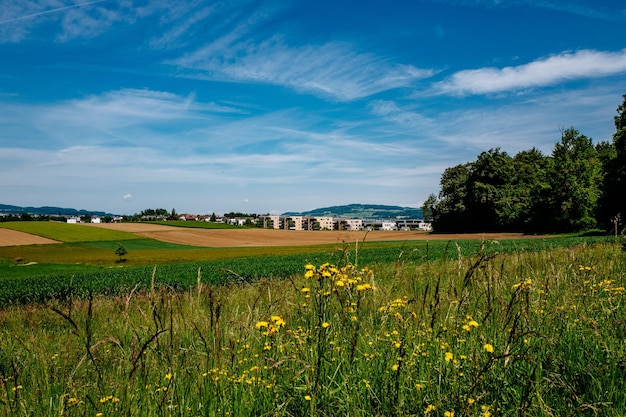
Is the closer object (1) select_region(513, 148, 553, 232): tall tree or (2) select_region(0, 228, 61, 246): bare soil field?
(2) select_region(0, 228, 61, 246): bare soil field

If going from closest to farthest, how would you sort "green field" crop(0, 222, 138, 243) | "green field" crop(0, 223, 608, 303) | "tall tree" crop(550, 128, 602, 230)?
"green field" crop(0, 223, 608, 303) → "tall tree" crop(550, 128, 602, 230) → "green field" crop(0, 222, 138, 243)

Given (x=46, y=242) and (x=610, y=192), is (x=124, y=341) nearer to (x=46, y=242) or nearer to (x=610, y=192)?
(x=610, y=192)

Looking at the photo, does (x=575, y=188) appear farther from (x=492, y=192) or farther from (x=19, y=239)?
(x=19, y=239)

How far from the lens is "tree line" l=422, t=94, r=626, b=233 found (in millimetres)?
53062

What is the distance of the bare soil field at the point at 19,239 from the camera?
227 feet

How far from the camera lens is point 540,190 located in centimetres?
7600

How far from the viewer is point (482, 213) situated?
92062 mm

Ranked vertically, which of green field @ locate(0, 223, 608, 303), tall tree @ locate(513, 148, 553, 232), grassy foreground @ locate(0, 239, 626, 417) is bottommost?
green field @ locate(0, 223, 608, 303)

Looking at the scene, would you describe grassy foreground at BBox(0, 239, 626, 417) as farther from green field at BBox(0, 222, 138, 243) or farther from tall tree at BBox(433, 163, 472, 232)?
tall tree at BBox(433, 163, 472, 232)

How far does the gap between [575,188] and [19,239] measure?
336 feet

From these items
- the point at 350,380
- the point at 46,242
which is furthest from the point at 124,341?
the point at 46,242

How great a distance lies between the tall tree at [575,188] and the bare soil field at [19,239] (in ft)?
308

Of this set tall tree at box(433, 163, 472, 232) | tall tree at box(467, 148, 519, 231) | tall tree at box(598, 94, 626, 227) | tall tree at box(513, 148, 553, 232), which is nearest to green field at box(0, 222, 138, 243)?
tall tree at box(433, 163, 472, 232)

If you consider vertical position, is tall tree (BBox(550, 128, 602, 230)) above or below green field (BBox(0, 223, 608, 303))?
above
